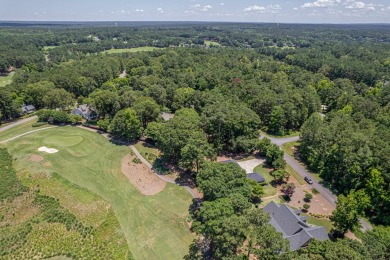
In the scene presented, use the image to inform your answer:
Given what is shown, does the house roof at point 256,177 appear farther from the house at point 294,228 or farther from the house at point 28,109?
the house at point 28,109

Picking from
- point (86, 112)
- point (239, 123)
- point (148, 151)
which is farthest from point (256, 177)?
point (86, 112)

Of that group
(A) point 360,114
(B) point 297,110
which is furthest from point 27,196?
(A) point 360,114

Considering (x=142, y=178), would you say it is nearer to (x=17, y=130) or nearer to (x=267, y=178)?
(x=267, y=178)

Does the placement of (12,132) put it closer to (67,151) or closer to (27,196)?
(67,151)

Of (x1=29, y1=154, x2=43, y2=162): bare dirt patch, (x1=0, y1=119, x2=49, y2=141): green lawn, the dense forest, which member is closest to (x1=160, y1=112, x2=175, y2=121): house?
the dense forest

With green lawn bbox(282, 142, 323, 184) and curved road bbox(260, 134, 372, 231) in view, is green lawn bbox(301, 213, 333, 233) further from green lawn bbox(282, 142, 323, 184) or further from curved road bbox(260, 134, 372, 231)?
green lawn bbox(282, 142, 323, 184)

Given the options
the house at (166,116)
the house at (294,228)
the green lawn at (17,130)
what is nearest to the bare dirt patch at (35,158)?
the green lawn at (17,130)

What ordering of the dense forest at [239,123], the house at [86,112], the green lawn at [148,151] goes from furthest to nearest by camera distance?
the house at [86,112] → the green lawn at [148,151] → the dense forest at [239,123]
